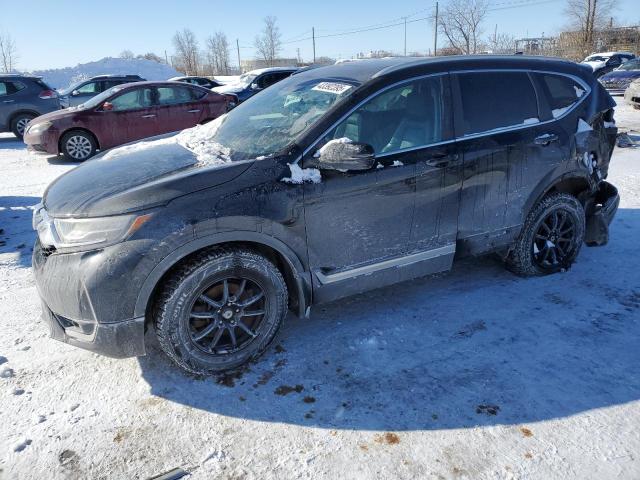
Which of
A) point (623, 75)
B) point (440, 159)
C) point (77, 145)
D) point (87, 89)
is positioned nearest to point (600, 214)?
point (440, 159)

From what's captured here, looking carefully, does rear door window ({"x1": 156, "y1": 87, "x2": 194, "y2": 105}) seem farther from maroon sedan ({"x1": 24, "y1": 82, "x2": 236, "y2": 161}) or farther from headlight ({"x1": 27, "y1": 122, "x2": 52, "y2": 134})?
headlight ({"x1": 27, "y1": 122, "x2": 52, "y2": 134})

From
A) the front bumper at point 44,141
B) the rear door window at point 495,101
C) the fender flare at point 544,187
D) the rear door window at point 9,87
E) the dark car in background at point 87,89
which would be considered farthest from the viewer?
the dark car in background at point 87,89

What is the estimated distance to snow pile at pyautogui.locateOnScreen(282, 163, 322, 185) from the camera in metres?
2.96

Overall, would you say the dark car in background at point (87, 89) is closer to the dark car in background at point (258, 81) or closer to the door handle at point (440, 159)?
the dark car in background at point (258, 81)

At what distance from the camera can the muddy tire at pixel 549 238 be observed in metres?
4.13

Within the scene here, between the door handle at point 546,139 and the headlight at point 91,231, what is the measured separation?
2.97m

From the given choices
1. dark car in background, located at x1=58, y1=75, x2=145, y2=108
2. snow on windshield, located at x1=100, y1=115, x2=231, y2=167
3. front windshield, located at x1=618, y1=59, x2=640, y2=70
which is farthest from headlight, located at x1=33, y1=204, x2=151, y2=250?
front windshield, located at x1=618, y1=59, x2=640, y2=70

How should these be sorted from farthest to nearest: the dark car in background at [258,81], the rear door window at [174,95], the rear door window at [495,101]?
the dark car in background at [258,81], the rear door window at [174,95], the rear door window at [495,101]

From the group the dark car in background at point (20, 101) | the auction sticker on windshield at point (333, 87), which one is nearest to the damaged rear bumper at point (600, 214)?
the auction sticker on windshield at point (333, 87)

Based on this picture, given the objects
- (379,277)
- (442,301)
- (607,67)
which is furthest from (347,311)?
(607,67)

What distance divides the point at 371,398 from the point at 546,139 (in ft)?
8.27

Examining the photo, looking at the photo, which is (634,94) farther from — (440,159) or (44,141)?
(44,141)

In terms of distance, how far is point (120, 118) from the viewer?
10.1m

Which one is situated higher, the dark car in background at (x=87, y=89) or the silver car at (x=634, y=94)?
the dark car in background at (x=87, y=89)
